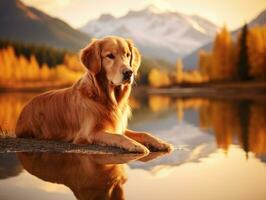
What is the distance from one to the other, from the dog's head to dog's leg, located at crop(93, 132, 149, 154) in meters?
0.34

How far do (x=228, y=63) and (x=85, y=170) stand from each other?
8.27ft

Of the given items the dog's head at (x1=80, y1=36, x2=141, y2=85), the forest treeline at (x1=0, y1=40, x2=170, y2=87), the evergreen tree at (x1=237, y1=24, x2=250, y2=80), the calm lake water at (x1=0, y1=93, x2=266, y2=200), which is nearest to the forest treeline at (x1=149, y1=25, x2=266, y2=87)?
the evergreen tree at (x1=237, y1=24, x2=250, y2=80)

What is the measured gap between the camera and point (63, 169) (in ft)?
10.8

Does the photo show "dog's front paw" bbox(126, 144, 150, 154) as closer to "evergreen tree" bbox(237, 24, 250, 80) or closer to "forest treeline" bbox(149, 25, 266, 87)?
"forest treeline" bbox(149, 25, 266, 87)

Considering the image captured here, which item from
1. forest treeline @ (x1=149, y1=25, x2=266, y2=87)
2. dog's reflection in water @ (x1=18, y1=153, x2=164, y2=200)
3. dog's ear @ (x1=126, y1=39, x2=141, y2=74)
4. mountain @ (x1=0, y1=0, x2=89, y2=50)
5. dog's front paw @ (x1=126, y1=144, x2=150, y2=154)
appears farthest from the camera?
forest treeline @ (x1=149, y1=25, x2=266, y2=87)

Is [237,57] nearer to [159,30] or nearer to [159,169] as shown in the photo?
[159,30]

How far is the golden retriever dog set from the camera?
3854mm

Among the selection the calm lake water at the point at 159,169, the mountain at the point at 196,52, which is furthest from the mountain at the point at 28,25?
the mountain at the point at 196,52

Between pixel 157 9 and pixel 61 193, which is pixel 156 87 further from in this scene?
pixel 61 193

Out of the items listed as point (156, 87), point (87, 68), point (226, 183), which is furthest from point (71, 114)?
point (226, 183)

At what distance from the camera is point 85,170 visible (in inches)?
129

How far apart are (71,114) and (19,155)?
55 centimetres

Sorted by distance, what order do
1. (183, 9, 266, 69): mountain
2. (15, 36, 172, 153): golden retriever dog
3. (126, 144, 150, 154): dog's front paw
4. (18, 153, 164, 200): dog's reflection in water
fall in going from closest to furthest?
(18, 153, 164, 200): dog's reflection in water < (126, 144, 150, 154): dog's front paw < (15, 36, 172, 153): golden retriever dog < (183, 9, 266, 69): mountain

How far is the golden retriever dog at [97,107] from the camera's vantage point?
152 inches
